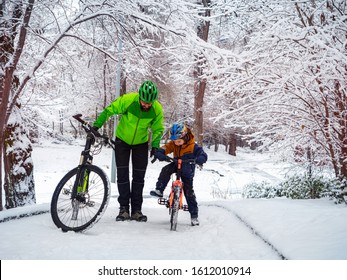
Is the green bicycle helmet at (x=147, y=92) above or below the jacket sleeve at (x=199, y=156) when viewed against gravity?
above

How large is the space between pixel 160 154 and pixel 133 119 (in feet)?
1.94

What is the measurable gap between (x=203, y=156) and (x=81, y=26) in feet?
10.3

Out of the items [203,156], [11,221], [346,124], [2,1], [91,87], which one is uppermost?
[91,87]

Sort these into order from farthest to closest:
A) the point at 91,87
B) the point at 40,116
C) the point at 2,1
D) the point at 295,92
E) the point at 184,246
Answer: the point at 91,87 → the point at 40,116 → the point at 295,92 → the point at 2,1 → the point at 184,246

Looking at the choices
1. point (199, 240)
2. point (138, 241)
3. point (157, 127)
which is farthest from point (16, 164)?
point (199, 240)

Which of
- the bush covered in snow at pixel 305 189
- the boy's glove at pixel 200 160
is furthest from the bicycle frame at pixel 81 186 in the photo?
the bush covered in snow at pixel 305 189

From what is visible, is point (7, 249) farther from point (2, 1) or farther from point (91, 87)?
point (91, 87)

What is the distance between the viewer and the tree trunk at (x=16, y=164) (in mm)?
5488

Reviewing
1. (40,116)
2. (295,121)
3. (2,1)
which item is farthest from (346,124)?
(40,116)

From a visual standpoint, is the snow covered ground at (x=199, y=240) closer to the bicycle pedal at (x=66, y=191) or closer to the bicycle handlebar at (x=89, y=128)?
the bicycle pedal at (x=66, y=191)

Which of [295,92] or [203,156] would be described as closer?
[203,156]

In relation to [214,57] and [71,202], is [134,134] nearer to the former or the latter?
[71,202]

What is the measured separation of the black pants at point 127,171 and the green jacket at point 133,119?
12 cm
